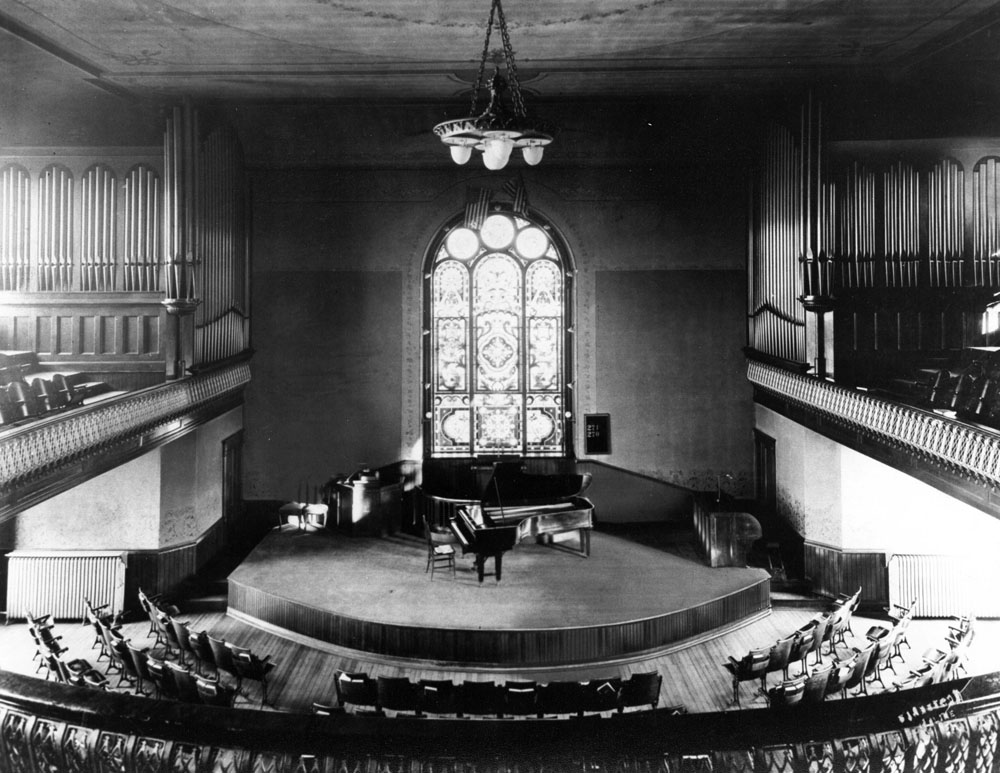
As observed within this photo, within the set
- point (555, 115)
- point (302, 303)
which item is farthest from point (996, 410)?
point (302, 303)

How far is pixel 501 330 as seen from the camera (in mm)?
14891

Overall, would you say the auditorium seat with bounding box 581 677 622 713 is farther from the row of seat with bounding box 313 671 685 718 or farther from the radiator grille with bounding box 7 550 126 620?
the radiator grille with bounding box 7 550 126 620

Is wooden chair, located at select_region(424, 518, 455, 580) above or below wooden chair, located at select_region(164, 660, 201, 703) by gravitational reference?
above

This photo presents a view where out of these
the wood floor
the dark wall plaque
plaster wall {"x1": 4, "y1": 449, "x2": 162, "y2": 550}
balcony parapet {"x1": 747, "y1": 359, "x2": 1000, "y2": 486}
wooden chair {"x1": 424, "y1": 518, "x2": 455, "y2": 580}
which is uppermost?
balcony parapet {"x1": 747, "y1": 359, "x2": 1000, "y2": 486}

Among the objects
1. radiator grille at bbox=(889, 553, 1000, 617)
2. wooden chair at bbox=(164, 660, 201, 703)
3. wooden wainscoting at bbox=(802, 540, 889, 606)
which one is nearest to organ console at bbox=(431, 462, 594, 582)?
wooden wainscoting at bbox=(802, 540, 889, 606)

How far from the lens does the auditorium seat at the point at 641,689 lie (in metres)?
7.72

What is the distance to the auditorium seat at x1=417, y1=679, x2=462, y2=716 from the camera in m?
7.57

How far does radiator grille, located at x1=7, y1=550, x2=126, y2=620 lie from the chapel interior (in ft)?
0.14

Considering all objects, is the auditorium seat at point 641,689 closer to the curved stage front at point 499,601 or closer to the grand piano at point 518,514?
the curved stage front at point 499,601

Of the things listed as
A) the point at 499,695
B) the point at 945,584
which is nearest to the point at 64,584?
the point at 499,695

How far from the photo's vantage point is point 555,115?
540 inches

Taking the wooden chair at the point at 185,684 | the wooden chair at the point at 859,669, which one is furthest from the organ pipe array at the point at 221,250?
the wooden chair at the point at 859,669

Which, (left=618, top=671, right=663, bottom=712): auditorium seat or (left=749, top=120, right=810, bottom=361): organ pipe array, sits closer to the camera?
(left=618, top=671, right=663, bottom=712): auditorium seat

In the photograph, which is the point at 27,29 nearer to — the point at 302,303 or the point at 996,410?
the point at 302,303
